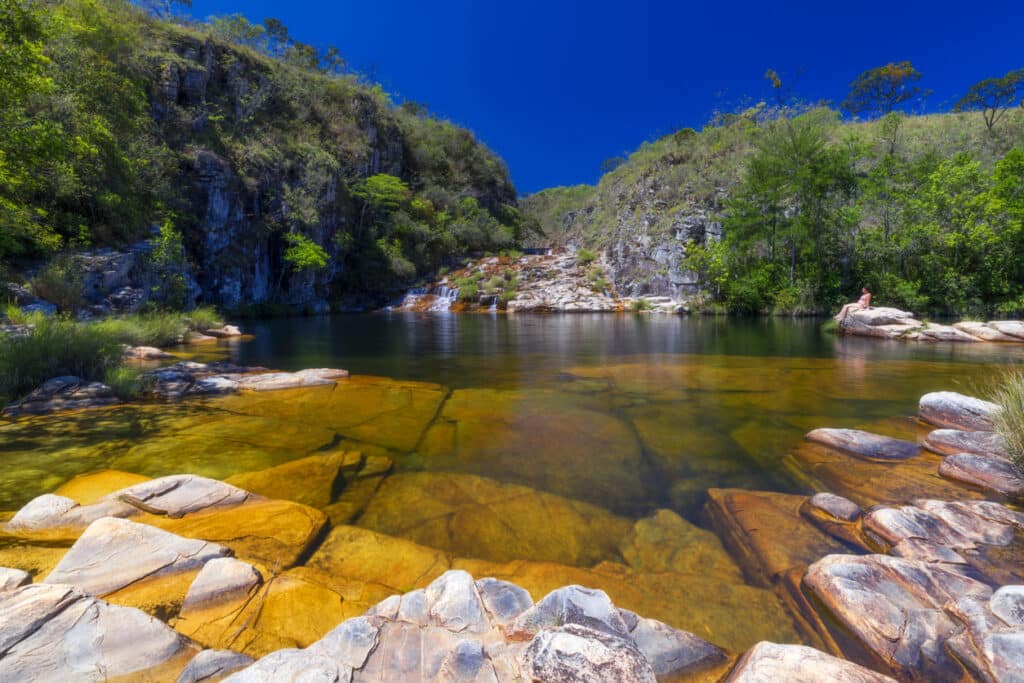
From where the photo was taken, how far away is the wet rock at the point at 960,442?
392 centimetres

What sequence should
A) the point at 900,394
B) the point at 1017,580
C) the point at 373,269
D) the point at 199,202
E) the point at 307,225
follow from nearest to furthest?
1. the point at 1017,580
2. the point at 900,394
3. the point at 199,202
4. the point at 307,225
5. the point at 373,269

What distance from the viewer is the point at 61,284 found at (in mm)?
11141

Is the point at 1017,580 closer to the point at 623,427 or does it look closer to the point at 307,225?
the point at 623,427

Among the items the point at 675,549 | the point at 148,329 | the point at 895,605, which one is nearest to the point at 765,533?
the point at 675,549

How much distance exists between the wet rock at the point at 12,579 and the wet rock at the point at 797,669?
3.20 meters

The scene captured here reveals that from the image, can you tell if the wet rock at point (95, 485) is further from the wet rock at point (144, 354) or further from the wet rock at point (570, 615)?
the wet rock at point (144, 354)

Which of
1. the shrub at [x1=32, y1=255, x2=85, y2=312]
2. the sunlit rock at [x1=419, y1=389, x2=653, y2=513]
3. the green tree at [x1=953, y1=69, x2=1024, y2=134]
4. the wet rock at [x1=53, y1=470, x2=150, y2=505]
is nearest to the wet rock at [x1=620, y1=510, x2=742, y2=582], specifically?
the sunlit rock at [x1=419, y1=389, x2=653, y2=513]

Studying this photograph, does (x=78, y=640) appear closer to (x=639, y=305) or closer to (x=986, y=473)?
(x=986, y=473)

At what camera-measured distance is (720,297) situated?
26.4m

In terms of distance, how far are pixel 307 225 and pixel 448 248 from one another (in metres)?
14.4

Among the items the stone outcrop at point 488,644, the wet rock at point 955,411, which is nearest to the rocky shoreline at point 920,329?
the wet rock at point 955,411

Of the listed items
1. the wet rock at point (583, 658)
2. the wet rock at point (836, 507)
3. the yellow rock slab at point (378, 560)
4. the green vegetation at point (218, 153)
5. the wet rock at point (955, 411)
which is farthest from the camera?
the green vegetation at point (218, 153)

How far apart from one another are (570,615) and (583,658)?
1.11ft

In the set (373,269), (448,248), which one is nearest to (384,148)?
(448,248)
